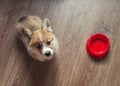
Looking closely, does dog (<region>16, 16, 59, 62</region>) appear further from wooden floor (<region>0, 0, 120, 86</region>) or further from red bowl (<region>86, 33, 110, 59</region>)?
red bowl (<region>86, 33, 110, 59</region>)

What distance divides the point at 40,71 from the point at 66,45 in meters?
0.29

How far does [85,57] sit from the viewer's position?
195 centimetres

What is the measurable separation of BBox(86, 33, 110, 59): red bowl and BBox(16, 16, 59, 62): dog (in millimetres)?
259

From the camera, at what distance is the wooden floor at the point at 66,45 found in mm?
1887

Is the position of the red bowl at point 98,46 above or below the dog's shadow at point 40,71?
above

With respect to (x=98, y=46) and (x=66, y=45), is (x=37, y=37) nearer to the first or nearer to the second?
(x=66, y=45)

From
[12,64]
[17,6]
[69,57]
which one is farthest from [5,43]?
[69,57]

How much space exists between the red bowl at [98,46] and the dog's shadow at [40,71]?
0.28 meters

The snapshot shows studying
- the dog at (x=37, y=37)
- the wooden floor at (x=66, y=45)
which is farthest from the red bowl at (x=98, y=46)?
the dog at (x=37, y=37)

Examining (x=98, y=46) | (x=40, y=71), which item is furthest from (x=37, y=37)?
(x=98, y=46)

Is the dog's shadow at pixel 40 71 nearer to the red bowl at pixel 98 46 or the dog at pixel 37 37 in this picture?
the dog at pixel 37 37

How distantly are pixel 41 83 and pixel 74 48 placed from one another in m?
0.38

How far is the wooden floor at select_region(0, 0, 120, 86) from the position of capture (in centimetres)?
→ 189

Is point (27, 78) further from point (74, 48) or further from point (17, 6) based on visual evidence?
point (17, 6)
